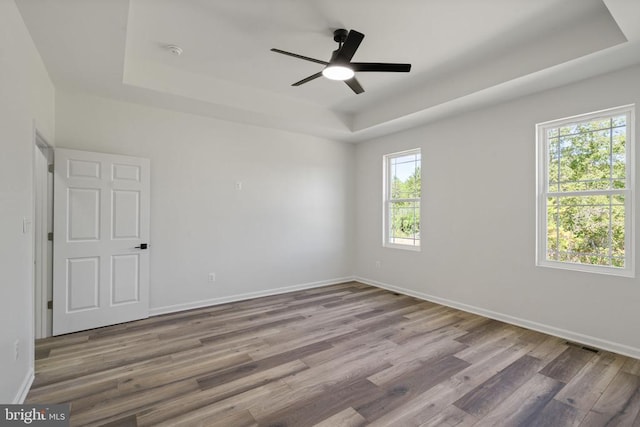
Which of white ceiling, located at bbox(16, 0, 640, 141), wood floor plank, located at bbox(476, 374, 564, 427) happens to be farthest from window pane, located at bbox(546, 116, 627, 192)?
wood floor plank, located at bbox(476, 374, 564, 427)

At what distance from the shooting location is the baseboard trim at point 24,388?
207 cm

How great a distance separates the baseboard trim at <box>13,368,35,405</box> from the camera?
2.07 m

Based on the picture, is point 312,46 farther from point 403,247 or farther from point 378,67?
point 403,247

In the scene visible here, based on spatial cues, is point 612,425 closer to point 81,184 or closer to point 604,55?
point 604,55

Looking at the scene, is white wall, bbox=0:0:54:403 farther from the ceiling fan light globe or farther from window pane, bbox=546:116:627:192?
window pane, bbox=546:116:627:192

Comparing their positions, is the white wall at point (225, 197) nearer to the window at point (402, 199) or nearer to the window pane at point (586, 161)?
the window at point (402, 199)

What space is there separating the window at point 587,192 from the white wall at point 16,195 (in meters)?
4.84

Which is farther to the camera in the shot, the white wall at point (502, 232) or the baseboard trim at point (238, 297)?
the baseboard trim at point (238, 297)

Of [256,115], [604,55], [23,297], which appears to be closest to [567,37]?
[604,55]

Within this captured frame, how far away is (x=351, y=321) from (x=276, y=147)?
2992mm

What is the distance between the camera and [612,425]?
1.96 metres

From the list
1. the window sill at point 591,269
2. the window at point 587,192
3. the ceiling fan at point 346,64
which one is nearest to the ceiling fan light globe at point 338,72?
the ceiling fan at point 346,64

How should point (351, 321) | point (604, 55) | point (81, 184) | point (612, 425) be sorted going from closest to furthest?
point (612, 425) → point (604, 55) → point (81, 184) → point (351, 321)

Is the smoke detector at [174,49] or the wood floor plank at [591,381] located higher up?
the smoke detector at [174,49]
